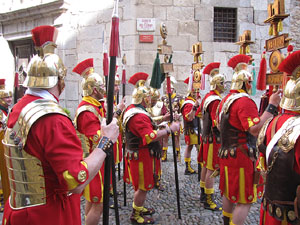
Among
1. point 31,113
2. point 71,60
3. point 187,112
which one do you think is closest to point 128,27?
point 71,60

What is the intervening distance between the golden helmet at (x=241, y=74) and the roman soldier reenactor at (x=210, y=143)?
37.0 inches

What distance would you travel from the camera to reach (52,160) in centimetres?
171

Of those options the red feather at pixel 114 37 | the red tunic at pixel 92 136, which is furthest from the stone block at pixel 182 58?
the red feather at pixel 114 37

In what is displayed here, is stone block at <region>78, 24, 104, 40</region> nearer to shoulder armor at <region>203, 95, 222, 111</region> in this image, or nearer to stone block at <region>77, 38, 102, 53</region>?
stone block at <region>77, 38, 102, 53</region>

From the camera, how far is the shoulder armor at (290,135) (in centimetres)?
193

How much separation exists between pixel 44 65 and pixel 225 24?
8330mm

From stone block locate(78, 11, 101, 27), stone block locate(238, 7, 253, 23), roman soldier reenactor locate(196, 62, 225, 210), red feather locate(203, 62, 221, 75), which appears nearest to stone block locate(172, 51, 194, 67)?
stone block locate(238, 7, 253, 23)

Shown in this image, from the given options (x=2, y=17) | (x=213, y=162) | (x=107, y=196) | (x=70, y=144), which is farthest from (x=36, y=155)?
(x=2, y=17)

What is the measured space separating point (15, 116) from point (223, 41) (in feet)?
27.4

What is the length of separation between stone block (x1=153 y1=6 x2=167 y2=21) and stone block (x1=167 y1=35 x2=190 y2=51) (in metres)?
0.69

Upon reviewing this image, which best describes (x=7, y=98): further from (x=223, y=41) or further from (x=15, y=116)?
(x=223, y=41)

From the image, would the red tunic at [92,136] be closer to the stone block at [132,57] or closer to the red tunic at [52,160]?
the red tunic at [52,160]

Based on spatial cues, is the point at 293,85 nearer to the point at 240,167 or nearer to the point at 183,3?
the point at 240,167

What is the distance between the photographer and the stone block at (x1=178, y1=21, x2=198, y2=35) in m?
8.73
